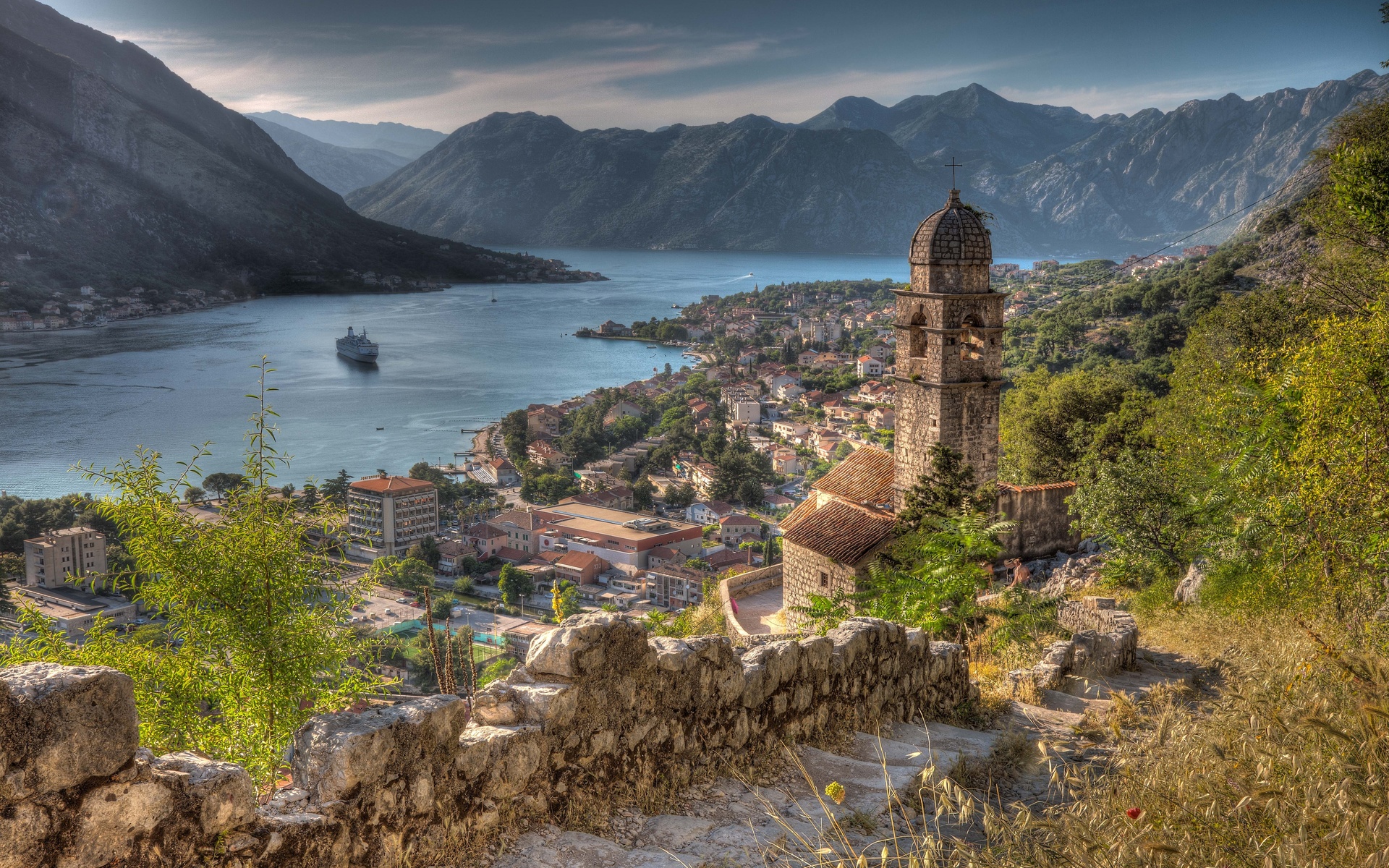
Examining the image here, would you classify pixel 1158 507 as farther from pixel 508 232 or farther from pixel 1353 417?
pixel 508 232

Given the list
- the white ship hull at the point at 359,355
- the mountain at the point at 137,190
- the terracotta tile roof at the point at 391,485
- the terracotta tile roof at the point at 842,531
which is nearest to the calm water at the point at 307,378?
the white ship hull at the point at 359,355

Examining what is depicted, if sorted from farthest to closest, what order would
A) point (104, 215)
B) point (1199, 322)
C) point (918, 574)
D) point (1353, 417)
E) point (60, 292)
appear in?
point (104, 215)
point (60, 292)
point (1199, 322)
point (918, 574)
point (1353, 417)

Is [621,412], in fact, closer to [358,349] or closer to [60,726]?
[358,349]

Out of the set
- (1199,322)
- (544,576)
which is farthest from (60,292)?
(1199,322)

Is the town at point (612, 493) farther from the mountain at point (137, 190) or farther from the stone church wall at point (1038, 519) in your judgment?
the mountain at point (137, 190)

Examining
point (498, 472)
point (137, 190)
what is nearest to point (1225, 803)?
point (498, 472)
